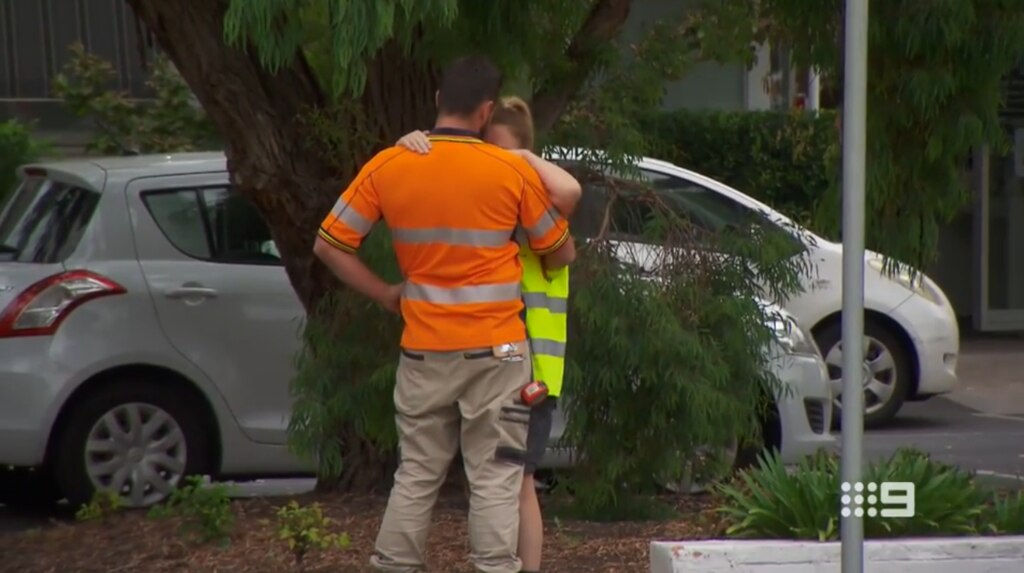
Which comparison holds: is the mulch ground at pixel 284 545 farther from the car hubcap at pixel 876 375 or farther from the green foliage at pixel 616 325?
the car hubcap at pixel 876 375

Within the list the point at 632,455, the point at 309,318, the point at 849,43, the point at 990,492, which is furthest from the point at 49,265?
the point at 849,43

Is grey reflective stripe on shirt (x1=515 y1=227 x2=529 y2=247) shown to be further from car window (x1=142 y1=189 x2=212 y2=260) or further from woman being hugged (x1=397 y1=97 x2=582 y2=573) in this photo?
car window (x1=142 y1=189 x2=212 y2=260)

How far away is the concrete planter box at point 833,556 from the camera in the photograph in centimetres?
526

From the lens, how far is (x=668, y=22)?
7176mm

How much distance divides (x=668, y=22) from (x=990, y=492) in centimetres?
228

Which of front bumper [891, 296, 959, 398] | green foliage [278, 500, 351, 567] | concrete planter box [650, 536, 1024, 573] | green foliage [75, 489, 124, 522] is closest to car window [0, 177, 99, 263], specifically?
green foliage [75, 489, 124, 522]

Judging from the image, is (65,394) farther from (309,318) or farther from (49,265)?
(309,318)

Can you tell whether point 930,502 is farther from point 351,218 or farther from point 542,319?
point 351,218

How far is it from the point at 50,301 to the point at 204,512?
2043 millimetres

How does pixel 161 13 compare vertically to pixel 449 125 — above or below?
above

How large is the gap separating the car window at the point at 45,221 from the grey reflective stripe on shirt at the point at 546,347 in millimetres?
3696

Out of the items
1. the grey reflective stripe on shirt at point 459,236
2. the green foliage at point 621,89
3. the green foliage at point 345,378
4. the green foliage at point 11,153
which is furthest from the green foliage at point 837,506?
the green foliage at point 11,153

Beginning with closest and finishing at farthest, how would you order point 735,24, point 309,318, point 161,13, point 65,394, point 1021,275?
point 161,13 → point 309,318 → point 735,24 → point 65,394 → point 1021,275

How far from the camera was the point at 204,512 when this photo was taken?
649 centimetres
